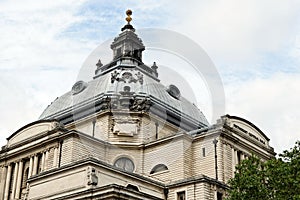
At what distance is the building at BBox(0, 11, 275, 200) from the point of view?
1805 inches

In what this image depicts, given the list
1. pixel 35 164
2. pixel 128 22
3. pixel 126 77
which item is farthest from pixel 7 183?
pixel 128 22

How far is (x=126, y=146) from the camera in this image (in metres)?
56.8

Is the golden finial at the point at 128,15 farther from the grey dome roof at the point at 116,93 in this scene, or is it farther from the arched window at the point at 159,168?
the arched window at the point at 159,168

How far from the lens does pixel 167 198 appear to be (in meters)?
47.3

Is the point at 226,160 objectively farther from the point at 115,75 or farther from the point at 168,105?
the point at 115,75

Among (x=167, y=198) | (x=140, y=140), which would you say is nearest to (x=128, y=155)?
(x=140, y=140)

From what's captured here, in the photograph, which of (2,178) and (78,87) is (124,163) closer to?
(78,87)

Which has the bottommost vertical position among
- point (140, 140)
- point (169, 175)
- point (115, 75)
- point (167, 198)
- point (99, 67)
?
point (167, 198)

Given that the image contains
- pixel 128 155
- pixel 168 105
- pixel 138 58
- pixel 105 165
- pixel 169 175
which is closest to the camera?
pixel 105 165

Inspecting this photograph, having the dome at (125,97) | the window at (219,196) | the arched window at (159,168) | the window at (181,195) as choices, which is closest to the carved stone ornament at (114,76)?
the dome at (125,97)

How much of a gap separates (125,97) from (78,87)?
859 cm

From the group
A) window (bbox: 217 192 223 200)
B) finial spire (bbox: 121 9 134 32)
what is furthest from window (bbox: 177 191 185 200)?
finial spire (bbox: 121 9 134 32)

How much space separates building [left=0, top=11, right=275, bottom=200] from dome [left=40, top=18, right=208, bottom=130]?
0.13m

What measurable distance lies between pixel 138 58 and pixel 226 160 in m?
26.4
